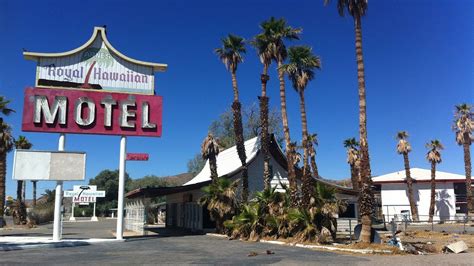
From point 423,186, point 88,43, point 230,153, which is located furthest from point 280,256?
point 423,186

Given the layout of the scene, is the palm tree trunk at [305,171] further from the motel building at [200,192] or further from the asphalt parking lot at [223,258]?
the motel building at [200,192]

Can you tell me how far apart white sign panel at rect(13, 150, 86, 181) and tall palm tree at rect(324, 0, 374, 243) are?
14.5 m

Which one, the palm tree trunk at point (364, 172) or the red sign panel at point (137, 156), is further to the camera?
the red sign panel at point (137, 156)

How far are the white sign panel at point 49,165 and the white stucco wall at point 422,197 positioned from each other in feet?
129

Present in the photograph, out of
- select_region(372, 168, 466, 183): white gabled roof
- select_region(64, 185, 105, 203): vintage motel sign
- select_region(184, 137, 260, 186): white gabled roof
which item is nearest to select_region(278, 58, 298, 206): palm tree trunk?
select_region(184, 137, 260, 186): white gabled roof

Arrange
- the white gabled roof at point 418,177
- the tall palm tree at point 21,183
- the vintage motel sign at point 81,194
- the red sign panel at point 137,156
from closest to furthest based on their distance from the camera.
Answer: the red sign panel at point 137,156
the vintage motel sign at point 81,194
the tall palm tree at point 21,183
the white gabled roof at point 418,177

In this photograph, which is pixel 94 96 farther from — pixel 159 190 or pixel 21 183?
pixel 21 183

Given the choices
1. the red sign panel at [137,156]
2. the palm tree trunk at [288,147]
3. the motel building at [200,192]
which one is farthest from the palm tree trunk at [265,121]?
the red sign panel at [137,156]

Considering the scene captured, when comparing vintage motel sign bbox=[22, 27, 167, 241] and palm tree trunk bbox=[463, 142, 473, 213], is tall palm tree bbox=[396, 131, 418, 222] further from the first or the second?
vintage motel sign bbox=[22, 27, 167, 241]

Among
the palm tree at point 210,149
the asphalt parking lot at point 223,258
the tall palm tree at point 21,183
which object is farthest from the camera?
the tall palm tree at point 21,183

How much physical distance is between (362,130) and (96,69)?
14922 millimetres

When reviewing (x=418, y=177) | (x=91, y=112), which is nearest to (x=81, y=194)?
(x=91, y=112)

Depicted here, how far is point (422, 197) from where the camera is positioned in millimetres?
55750

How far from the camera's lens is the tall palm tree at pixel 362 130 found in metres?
19.8
